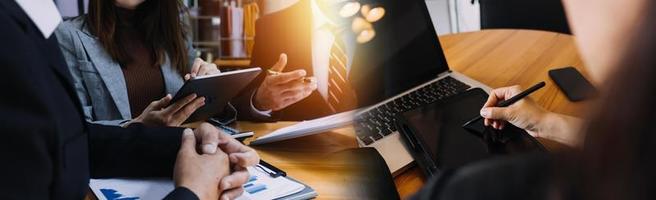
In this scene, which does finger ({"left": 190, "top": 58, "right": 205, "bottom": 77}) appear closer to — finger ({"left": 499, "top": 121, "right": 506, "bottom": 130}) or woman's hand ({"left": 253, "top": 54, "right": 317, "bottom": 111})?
woman's hand ({"left": 253, "top": 54, "right": 317, "bottom": 111})

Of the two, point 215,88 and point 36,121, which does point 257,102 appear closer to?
point 215,88

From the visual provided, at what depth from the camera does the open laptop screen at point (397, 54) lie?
456mm

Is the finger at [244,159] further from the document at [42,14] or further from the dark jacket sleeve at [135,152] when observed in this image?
the document at [42,14]

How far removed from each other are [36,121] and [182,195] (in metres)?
0.14

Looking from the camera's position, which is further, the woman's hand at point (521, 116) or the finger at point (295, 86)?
the finger at point (295, 86)

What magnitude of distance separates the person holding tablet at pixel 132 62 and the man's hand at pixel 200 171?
6cm

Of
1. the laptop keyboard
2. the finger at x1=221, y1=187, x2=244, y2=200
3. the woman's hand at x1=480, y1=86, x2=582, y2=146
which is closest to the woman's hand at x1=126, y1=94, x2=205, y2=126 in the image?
the finger at x1=221, y1=187, x2=244, y2=200

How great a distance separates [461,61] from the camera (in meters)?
Answer: 0.53

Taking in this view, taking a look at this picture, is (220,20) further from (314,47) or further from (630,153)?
(630,153)

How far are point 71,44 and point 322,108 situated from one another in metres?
0.26

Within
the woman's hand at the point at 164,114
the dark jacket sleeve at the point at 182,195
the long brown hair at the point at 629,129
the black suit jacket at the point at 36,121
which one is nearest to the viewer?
the long brown hair at the point at 629,129

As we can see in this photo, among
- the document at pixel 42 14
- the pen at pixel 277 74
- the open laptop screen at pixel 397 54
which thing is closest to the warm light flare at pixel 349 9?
the open laptop screen at pixel 397 54

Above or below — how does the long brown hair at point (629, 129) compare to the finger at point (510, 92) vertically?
above

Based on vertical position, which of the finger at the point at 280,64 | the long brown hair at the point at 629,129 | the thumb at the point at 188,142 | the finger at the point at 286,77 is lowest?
the thumb at the point at 188,142
